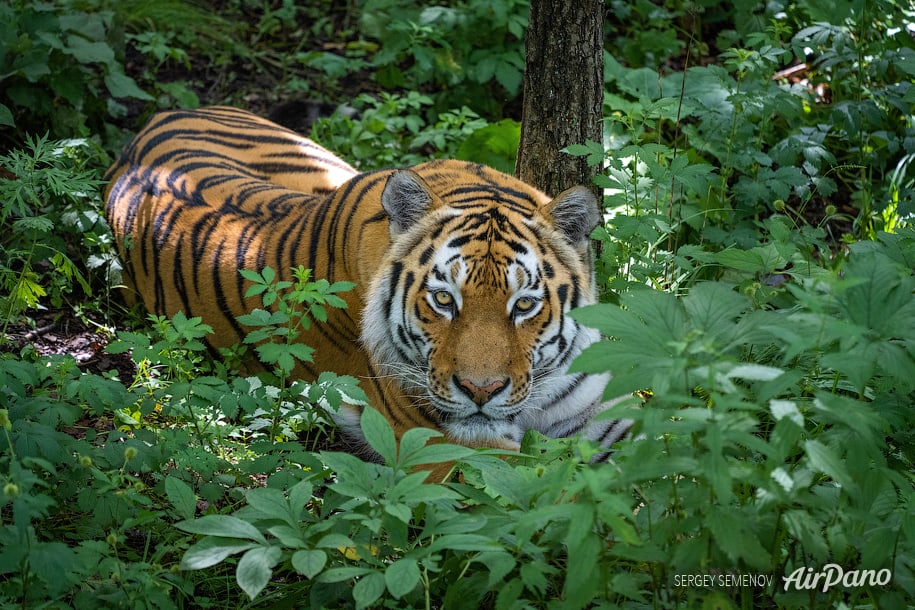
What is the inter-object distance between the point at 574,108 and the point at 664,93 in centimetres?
137

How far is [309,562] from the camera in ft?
6.58

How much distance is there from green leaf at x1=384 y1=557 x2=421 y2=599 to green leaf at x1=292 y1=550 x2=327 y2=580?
149 mm

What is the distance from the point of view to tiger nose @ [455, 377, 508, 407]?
2838 mm

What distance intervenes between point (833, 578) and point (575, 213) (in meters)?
1.46

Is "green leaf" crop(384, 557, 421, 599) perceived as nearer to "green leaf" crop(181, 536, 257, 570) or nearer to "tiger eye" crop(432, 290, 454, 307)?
"green leaf" crop(181, 536, 257, 570)

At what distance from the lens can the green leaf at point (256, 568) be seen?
2010 mm

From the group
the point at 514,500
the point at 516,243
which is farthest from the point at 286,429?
the point at 514,500

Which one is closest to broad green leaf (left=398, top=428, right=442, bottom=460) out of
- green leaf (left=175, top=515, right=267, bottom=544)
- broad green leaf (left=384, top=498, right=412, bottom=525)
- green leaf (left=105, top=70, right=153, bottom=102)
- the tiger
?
broad green leaf (left=384, top=498, right=412, bottom=525)

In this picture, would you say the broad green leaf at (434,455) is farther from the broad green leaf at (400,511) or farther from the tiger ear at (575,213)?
the tiger ear at (575,213)

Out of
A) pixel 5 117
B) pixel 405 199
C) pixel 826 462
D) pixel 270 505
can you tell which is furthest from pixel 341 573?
pixel 5 117

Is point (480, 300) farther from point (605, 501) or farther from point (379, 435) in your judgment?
point (605, 501)

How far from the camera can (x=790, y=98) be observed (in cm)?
421

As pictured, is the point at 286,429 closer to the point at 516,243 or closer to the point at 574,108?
the point at 516,243

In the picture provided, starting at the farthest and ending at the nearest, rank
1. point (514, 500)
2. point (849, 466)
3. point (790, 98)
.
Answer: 1. point (790, 98)
2. point (514, 500)
3. point (849, 466)
